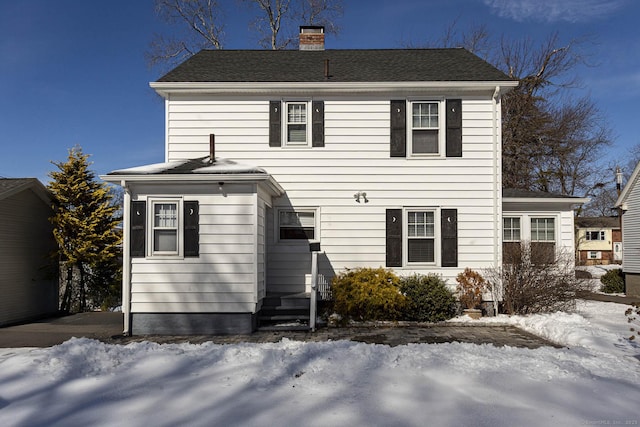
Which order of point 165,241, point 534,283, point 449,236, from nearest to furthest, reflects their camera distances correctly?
point 165,241, point 534,283, point 449,236

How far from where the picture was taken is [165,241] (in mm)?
8109

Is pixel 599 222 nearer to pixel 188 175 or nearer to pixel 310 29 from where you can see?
pixel 310 29

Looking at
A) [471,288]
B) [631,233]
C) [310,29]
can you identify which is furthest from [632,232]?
[310,29]

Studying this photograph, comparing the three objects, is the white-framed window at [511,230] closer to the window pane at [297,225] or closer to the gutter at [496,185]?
the gutter at [496,185]

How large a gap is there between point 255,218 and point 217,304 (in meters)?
1.82

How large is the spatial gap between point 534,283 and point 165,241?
8.00 meters

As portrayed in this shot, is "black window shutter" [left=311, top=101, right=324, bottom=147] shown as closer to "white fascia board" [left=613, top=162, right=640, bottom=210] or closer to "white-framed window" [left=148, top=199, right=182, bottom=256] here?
"white-framed window" [left=148, top=199, right=182, bottom=256]

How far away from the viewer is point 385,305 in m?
8.72

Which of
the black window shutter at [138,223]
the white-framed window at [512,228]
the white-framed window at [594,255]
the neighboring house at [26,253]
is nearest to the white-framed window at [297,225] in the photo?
the black window shutter at [138,223]

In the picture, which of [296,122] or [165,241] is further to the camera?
[296,122]

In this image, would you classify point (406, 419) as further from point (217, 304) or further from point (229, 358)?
point (217, 304)

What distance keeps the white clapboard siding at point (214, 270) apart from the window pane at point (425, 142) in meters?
4.39

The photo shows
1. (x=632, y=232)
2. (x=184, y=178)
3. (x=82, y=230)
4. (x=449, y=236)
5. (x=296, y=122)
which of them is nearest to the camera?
(x=184, y=178)

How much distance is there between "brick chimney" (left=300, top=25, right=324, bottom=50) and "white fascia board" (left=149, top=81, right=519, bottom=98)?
356 cm
